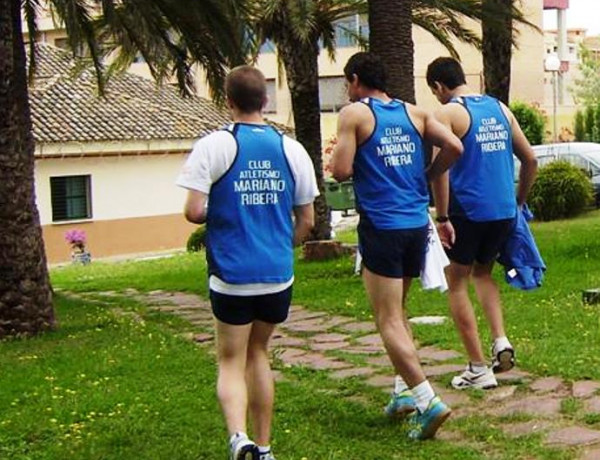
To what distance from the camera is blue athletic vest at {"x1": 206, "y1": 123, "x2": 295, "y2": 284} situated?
4.73 m

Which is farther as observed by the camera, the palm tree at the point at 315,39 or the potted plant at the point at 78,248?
the potted plant at the point at 78,248

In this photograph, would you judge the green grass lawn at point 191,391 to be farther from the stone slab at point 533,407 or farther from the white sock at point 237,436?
the white sock at point 237,436

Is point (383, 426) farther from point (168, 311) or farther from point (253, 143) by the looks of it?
point (168, 311)

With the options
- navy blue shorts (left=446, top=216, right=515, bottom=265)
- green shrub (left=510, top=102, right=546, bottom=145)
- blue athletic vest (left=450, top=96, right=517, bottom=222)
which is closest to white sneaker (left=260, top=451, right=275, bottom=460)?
navy blue shorts (left=446, top=216, right=515, bottom=265)

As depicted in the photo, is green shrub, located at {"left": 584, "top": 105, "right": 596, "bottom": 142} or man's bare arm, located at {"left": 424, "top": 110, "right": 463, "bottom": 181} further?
green shrub, located at {"left": 584, "top": 105, "right": 596, "bottom": 142}

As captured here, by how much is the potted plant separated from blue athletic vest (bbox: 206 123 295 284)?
73.1ft

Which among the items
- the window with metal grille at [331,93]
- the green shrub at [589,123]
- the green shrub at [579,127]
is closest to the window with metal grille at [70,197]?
the window with metal grille at [331,93]

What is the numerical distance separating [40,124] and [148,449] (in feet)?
83.5

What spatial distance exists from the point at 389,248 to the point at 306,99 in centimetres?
1117

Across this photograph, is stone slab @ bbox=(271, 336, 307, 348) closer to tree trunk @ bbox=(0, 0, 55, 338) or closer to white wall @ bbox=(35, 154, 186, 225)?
tree trunk @ bbox=(0, 0, 55, 338)

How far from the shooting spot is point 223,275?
15.6 feet

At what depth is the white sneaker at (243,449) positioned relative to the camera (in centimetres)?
462

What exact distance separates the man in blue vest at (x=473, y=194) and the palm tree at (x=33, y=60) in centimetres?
467

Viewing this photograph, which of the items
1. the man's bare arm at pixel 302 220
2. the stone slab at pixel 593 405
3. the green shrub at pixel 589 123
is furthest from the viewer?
the green shrub at pixel 589 123
